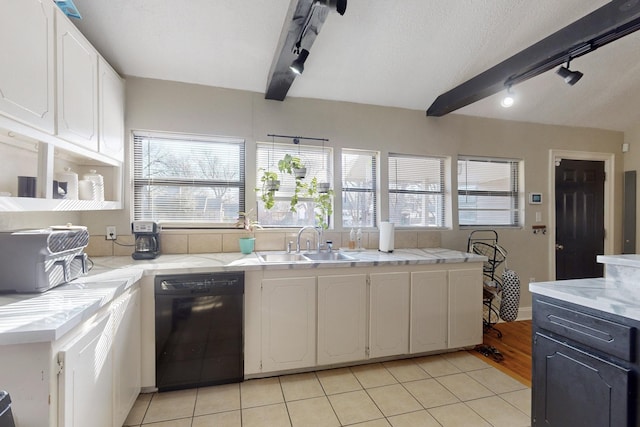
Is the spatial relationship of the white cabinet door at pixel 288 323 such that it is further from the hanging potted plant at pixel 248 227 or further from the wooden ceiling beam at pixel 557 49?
the wooden ceiling beam at pixel 557 49

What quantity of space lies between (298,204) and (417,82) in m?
1.67

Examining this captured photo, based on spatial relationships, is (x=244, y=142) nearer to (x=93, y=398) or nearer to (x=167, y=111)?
(x=167, y=111)

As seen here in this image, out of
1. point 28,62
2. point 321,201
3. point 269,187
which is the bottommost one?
point 321,201

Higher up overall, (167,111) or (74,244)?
(167,111)

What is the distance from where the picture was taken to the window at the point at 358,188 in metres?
3.10

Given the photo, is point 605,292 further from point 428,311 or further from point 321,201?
point 321,201

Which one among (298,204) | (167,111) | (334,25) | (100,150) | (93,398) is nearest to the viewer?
(93,398)

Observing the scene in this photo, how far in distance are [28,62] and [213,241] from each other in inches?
66.5

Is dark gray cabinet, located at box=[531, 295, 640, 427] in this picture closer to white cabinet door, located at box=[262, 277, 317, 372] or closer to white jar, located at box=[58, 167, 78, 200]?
white cabinet door, located at box=[262, 277, 317, 372]

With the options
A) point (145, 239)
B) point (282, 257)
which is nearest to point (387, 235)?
point (282, 257)

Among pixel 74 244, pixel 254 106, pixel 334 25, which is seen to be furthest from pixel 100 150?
pixel 334 25

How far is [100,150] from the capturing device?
198 cm

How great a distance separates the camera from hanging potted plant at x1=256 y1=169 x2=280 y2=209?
262 centimetres

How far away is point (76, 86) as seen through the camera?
1.69 meters
